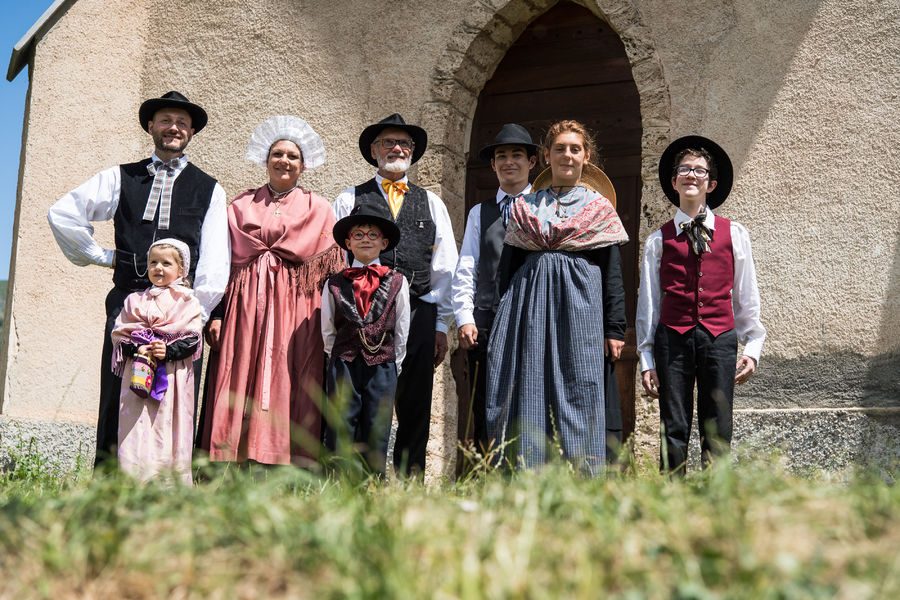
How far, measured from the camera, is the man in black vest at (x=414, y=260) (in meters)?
4.32

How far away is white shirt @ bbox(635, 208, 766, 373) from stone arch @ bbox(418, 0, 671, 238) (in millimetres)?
1787

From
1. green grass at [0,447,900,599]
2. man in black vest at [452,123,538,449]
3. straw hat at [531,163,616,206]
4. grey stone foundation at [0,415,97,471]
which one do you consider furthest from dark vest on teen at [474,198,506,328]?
grey stone foundation at [0,415,97,471]

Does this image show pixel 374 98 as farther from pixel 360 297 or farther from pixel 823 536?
pixel 823 536

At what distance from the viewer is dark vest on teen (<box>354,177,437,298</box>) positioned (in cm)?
440

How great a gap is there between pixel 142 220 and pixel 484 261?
1.56 meters

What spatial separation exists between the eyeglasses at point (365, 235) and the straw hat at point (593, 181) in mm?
765

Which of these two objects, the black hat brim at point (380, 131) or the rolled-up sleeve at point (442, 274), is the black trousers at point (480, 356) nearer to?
the rolled-up sleeve at point (442, 274)

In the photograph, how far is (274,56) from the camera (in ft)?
21.2

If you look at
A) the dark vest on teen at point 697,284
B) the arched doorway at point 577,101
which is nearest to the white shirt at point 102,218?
the dark vest on teen at point 697,284

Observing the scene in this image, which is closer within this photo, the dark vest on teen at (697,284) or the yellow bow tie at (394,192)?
the dark vest on teen at (697,284)

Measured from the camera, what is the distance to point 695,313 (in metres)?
3.89

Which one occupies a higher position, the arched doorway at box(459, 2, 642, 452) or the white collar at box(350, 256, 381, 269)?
the arched doorway at box(459, 2, 642, 452)

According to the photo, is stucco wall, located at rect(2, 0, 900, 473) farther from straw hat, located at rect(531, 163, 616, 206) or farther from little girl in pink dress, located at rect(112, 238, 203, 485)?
little girl in pink dress, located at rect(112, 238, 203, 485)

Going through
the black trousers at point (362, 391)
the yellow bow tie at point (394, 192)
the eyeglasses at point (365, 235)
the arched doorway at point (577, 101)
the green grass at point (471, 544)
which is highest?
the arched doorway at point (577, 101)
